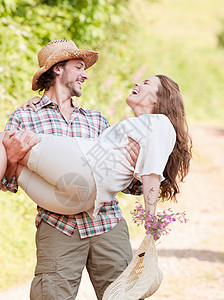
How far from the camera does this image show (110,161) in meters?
2.98

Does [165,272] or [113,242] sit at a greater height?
[113,242]

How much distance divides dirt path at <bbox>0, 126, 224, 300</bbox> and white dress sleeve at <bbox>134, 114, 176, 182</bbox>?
57 cm

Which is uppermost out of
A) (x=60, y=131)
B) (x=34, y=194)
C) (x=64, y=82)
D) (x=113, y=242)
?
(x=64, y=82)

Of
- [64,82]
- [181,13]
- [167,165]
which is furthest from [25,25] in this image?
[181,13]

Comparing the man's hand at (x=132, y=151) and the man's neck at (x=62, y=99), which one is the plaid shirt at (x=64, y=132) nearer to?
the man's neck at (x=62, y=99)

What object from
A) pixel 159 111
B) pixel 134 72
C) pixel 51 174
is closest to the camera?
pixel 51 174

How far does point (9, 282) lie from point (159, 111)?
124 inches

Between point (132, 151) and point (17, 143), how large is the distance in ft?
1.97

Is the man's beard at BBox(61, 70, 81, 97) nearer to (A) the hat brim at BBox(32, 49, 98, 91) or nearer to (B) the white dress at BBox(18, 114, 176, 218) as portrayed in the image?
(A) the hat brim at BBox(32, 49, 98, 91)

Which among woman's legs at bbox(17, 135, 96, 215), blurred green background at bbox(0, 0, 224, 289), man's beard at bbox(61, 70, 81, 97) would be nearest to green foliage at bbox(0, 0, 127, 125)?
blurred green background at bbox(0, 0, 224, 289)

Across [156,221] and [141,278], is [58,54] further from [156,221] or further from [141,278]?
[141,278]

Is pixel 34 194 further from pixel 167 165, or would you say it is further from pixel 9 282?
pixel 9 282

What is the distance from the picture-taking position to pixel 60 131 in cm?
321

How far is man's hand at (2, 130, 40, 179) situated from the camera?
113 inches
